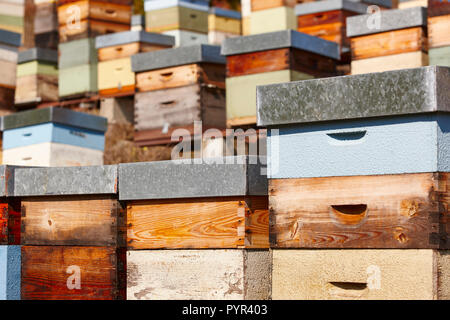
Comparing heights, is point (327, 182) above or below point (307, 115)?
below

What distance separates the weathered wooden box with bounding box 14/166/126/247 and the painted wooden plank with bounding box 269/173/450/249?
101cm

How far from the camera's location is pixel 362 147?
316cm

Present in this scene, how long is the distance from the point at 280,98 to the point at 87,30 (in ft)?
24.6

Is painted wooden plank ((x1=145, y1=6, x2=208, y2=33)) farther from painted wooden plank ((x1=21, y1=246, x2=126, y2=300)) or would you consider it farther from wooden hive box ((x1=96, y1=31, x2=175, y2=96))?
painted wooden plank ((x1=21, y1=246, x2=126, y2=300))

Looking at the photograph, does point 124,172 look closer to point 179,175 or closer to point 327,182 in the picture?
point 179,175

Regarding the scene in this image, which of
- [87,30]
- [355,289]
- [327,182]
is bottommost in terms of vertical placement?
[355,289]

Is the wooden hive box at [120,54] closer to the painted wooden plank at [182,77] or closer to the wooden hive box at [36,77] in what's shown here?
the wooden hive box at [36,77]

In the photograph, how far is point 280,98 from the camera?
337 cm

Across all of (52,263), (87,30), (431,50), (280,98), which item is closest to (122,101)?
(87,30)

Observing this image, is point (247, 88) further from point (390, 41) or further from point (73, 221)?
point (73, 221)

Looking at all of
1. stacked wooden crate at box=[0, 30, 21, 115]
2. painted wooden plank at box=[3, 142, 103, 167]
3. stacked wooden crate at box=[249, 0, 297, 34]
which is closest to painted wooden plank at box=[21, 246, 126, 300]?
painted wooden plank at box=[3, 142, 103, 167]

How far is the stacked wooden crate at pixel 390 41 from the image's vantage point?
20.7ft

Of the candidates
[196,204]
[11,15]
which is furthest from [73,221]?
[11,15]

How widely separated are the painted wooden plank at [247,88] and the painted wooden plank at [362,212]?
3.11 m
